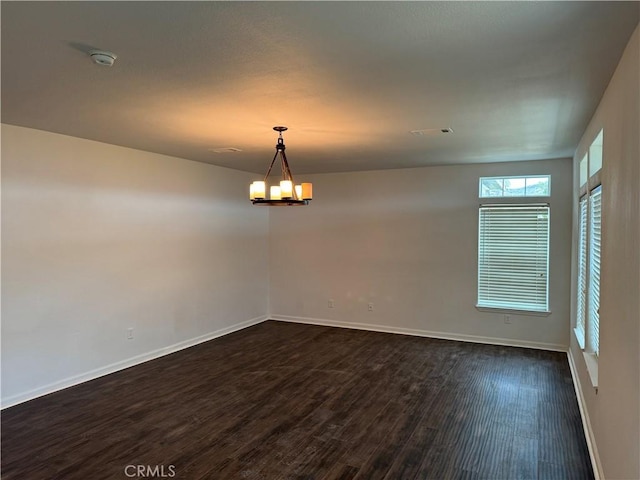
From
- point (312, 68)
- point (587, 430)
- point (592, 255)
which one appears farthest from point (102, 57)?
point (587, 430)

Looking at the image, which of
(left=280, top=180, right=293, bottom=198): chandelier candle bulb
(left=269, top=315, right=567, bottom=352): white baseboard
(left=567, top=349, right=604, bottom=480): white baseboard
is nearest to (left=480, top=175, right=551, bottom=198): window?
(left=269, top=315, right=567, bottom=352): white baseboard

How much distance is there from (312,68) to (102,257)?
3.45 m

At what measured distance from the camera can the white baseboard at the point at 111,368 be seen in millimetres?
3857

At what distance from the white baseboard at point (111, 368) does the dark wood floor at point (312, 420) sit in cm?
9

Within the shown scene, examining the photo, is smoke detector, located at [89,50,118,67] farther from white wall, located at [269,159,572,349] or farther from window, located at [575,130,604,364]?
white wall, located at [269,159,572,349]

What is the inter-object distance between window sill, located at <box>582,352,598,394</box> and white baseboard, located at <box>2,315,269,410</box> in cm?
462

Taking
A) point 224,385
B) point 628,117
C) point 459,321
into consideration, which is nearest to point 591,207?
point 628,117

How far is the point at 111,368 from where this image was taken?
466 cm

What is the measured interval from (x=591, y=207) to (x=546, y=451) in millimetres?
1996

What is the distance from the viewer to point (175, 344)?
5496 mm

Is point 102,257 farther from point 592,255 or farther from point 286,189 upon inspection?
point 592,255

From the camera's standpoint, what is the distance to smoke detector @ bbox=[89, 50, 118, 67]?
2.14 meters

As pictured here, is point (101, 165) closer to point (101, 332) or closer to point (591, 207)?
point (101, 332)

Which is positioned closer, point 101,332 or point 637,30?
point 637,30
